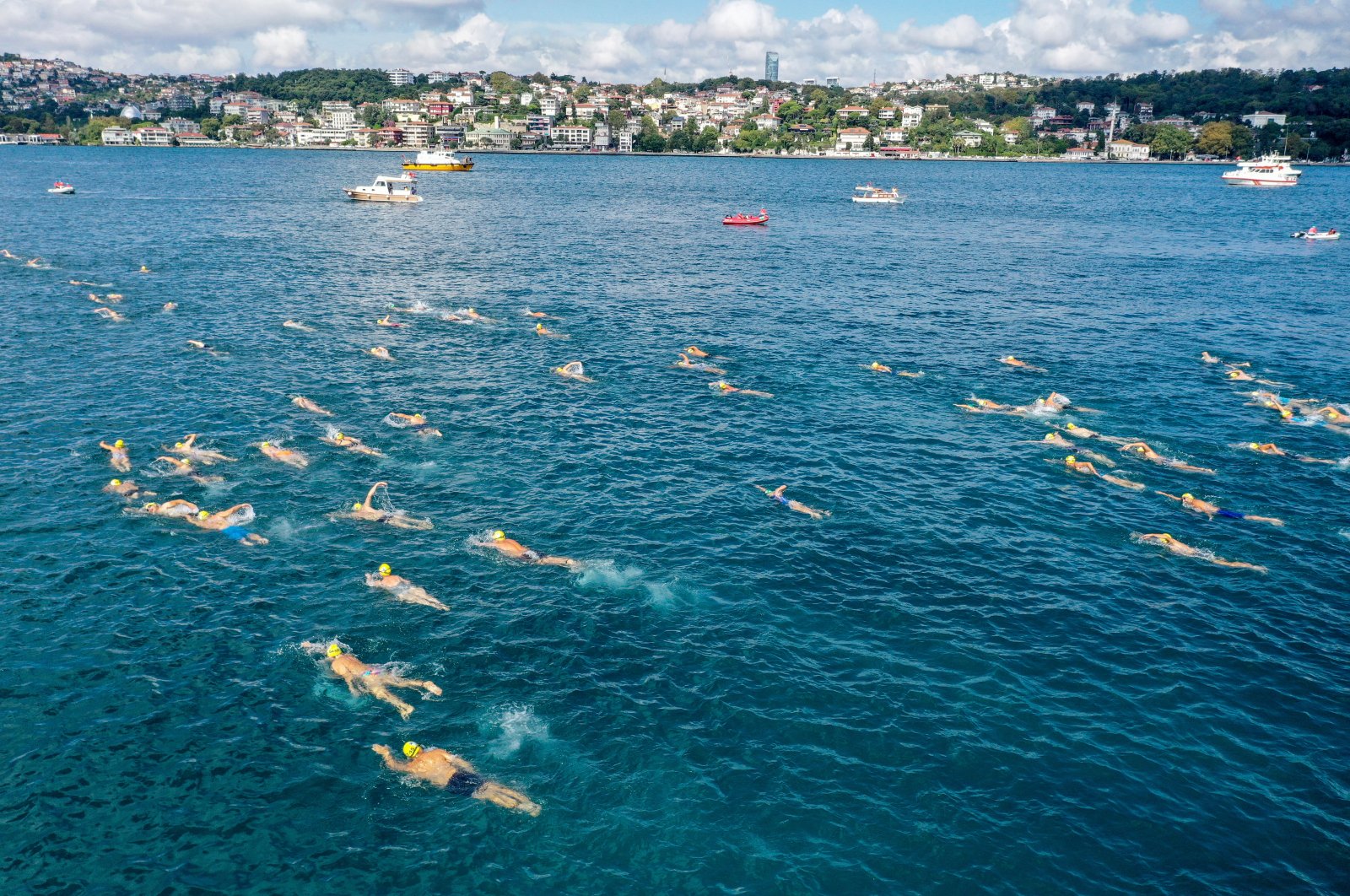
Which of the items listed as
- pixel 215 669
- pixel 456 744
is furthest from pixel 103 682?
pixel 456 744

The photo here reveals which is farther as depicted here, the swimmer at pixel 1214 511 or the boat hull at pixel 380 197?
the boat hull at pixel 380 197

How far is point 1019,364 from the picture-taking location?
62938mm

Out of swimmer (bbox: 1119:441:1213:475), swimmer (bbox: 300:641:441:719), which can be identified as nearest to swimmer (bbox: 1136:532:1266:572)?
swimmer (bbox: 1119:441:1213:475)

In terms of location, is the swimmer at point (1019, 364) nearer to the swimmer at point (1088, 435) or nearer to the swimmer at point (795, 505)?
the swimmer at point (1088, 435)

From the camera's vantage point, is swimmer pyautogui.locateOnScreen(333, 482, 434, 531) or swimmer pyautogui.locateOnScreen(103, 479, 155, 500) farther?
swimmer pyautogui.locateOnScreen(103, 479, 155, 500)

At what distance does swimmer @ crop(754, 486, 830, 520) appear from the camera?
4094 cm

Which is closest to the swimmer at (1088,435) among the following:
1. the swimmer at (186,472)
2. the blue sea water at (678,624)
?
the blue sea water at (678,624)

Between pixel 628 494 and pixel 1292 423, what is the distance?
41306 mm

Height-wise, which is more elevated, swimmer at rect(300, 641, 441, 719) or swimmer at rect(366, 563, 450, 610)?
swimmer at rect(366, 563, 450, 610)

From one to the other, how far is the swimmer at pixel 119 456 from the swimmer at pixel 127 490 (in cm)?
205

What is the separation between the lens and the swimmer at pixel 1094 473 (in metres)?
43.9

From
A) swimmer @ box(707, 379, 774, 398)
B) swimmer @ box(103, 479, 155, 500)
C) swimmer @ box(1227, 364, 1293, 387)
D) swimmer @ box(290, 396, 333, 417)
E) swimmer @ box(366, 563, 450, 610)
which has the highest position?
swimmer @ box(1227, 364, 1293, 387)

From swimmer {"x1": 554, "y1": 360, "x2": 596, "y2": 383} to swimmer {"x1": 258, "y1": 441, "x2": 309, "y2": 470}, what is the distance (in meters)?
20.3

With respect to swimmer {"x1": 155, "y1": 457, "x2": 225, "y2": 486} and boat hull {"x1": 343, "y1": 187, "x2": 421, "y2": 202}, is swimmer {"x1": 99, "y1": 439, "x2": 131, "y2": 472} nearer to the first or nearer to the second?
swimmer {"x1": 155, "y1": 457, "x2": 225, "y2": 486}
